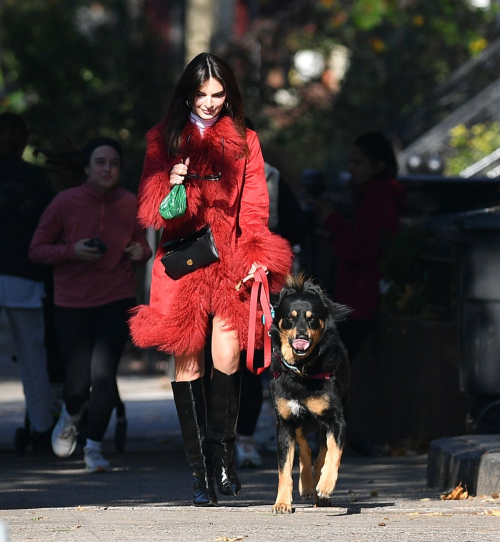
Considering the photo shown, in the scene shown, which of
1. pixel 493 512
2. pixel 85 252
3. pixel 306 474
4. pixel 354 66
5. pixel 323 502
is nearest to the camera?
pixel 493 512

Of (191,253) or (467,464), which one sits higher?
(191,253)

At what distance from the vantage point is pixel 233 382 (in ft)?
19.3

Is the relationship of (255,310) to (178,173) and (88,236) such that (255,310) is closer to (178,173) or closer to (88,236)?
(178,173)

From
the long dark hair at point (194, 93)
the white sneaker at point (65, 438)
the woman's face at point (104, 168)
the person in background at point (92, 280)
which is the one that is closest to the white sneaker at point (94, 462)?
the person in background at point (92, 280)

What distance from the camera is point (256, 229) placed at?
5812 millimetres

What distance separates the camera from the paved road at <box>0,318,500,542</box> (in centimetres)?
481

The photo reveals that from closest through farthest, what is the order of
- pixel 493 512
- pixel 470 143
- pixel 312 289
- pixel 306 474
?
pixel 493 512 → pixel 312 289 → pixel 306 474 → pixel 470 143

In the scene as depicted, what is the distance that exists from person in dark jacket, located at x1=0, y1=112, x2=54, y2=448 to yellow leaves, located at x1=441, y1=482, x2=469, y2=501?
9.75 feet

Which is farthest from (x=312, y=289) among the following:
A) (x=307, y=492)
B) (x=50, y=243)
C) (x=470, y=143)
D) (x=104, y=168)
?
(x=470, y=143)

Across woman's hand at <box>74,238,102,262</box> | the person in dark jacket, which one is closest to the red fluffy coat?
woman's hand at <box>74,238,102,262</box>

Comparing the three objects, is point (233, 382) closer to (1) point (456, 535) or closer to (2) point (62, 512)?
(2) point (62, 512)

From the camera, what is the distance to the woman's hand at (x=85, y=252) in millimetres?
7723

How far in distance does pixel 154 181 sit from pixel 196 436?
3.68ft

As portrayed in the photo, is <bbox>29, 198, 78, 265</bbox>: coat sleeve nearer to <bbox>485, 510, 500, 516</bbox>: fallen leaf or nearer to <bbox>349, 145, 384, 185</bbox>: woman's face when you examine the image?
<bbox>349, 145, 384, 185</bbox>: woman's face
